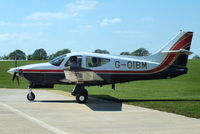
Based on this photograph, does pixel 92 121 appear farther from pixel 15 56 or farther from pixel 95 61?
pixel 15 56

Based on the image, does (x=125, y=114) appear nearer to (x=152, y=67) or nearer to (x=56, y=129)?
(x=56, y=129)

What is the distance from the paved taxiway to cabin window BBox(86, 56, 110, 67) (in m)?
3.63

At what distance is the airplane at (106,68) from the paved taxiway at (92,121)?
9.55 ft

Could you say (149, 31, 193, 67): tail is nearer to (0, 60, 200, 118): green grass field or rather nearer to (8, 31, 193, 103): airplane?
(8, 31, 193, 103): airplane

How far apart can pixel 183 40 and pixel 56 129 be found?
1157 centimetres

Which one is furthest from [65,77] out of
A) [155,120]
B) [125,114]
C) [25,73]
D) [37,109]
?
[155,120]

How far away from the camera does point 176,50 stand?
19453 millimetres

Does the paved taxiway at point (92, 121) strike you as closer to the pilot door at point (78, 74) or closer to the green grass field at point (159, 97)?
the green grass field at point (159, 97)

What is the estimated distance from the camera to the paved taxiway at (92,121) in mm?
9938

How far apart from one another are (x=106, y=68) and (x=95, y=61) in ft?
2.27

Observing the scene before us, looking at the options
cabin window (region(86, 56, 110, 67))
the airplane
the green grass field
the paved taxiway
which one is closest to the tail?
the airplane

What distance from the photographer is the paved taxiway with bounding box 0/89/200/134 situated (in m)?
9.94

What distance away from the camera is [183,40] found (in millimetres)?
19594

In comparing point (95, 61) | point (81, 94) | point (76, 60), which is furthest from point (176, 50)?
point (81, 94)
